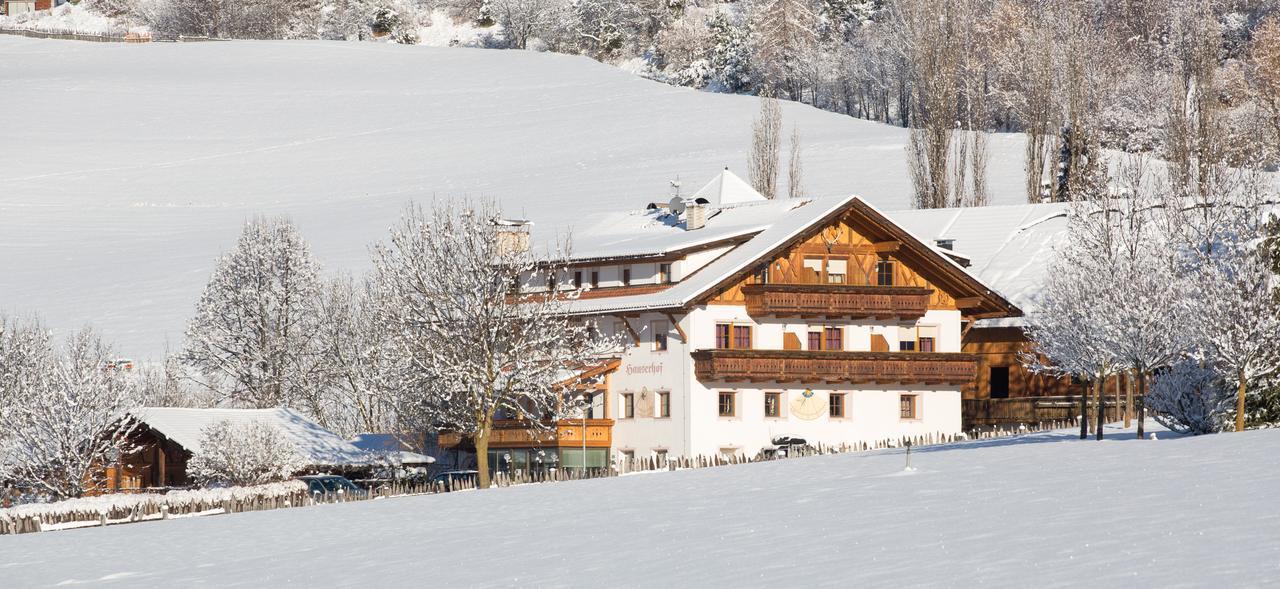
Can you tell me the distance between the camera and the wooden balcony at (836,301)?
243ft

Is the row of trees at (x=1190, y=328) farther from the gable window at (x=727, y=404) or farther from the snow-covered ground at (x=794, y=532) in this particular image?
the gable window at (x=727, y=404)

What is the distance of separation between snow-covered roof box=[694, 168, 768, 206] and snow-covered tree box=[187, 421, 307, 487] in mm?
37050

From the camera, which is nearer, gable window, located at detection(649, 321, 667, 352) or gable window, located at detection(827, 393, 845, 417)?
gable window, located at detection(649, 321, 667, 352)

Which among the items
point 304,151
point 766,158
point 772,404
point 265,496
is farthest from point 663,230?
point 304,151

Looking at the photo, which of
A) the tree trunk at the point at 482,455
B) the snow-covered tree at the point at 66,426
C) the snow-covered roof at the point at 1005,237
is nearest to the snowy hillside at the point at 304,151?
the snow-covered roof at the point at 1005,237

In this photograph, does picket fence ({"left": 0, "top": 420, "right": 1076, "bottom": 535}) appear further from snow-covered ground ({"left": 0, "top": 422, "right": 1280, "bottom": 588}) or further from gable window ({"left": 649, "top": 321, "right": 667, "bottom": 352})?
gable window ({"left": 649, "top": 321, "right": 667, "bottom": 352})

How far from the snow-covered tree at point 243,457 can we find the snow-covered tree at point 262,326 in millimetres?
15868

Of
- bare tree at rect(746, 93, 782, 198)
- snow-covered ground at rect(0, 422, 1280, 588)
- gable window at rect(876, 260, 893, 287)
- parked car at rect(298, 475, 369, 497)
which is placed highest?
bare tree at rect(746, 93, 782, 198)

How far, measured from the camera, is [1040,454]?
5372cm

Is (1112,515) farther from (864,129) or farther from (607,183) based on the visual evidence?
(864,129)

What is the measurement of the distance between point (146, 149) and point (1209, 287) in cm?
11469

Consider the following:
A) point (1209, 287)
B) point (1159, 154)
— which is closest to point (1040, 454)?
point (1209, 287)

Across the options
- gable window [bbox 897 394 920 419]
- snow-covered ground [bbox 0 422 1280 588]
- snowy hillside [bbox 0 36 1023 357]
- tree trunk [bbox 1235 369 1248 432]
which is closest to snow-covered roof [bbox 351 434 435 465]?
snow-covered ground [bbox 0 422 1280 588]

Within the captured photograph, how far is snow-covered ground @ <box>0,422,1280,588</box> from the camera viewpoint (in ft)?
99.7
